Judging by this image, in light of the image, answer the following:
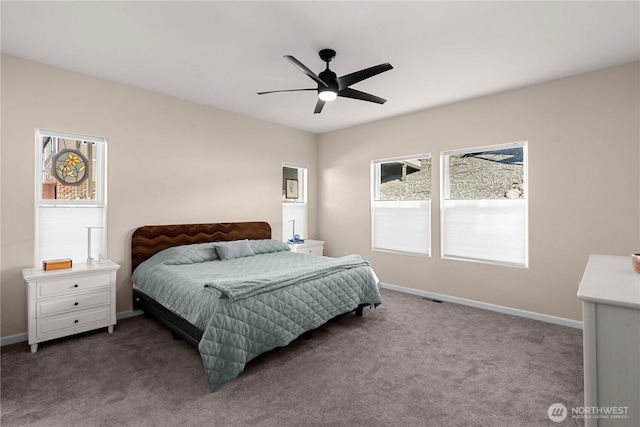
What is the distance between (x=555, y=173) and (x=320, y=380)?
330 centimetres

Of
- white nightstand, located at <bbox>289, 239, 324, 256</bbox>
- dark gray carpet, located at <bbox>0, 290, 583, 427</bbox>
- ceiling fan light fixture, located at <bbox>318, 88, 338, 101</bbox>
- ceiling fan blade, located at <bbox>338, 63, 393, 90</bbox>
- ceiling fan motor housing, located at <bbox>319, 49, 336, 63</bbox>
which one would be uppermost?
ceiling fan motor housing, located at <bbox>319, 49, 336, 63</bbox>

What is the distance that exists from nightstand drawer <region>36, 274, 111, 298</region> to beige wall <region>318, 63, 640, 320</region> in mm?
3868

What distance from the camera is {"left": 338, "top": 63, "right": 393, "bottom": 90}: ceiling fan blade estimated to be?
246 centimetres

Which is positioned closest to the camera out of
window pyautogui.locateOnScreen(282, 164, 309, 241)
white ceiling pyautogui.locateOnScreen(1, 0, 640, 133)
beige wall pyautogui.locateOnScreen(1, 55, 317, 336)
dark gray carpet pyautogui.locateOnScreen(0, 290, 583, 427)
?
dark gray carpet pyautogui.locateOnScreen(0, 290, 583, 427)

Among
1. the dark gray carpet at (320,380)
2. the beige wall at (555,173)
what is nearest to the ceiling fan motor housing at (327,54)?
the beige wall at (555,173)

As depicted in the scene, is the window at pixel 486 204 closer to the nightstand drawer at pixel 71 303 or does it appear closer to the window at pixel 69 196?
the nightstand drawer at pixel 71 303

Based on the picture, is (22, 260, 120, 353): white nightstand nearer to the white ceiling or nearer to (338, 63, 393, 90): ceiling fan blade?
the white ceiling

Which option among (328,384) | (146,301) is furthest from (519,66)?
(146,301)

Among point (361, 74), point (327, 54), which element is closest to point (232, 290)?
point (361, 74)

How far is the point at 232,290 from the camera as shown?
2324 millimetres

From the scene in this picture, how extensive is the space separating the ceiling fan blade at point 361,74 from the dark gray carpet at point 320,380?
2362 millimetres

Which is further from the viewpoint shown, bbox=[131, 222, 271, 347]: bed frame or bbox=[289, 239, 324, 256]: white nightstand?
bbox=[289, 239, 324, 256]: white nightstand

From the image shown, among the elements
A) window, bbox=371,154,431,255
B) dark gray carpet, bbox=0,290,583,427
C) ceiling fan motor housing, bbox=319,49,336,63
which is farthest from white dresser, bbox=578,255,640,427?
window, bbox=371,154,431,255

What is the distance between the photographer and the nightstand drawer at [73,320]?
2.75 metres
